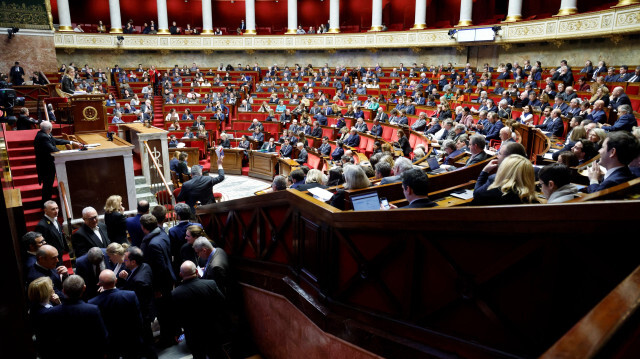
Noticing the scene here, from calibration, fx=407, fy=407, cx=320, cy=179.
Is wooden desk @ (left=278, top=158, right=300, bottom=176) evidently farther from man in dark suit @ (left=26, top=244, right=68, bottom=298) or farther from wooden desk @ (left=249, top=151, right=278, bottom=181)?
man in dark suit @ (left=26, top=244, right=68, bottom=298)

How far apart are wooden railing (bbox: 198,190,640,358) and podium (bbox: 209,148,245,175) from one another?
9737 millimetres

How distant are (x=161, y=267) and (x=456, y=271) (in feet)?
10.5

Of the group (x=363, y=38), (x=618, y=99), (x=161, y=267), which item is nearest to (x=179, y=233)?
(x=161, y=267)

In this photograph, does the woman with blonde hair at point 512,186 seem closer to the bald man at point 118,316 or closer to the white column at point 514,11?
the bald man at point 118,316

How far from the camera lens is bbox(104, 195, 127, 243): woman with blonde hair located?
191 inches

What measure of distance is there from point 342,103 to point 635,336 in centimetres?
1538

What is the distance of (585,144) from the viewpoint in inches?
185

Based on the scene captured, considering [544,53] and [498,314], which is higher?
[544,53]

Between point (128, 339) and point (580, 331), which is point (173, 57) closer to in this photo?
point (128, 339)

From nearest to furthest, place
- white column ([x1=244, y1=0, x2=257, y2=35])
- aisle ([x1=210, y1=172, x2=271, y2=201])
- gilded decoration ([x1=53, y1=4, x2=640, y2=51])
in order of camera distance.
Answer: aisle ([x1=210, y1=172, x2=271, y2=201]), gilded decoration ([x1=53, y1=4, x2=640, y2=51]), white column ([x1=244, y1=0, x2=257, y2=35])

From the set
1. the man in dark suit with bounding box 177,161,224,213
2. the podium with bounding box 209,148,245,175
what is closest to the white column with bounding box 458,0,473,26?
the podium with bounding box 209,148,245,175

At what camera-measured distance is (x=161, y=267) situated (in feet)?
13.7

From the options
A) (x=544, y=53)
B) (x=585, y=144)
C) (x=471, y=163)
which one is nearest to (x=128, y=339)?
(x=471, y=163)

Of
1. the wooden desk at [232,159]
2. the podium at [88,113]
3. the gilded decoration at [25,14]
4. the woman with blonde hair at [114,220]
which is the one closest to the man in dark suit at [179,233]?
the woman with blonde hair at [114,220]
